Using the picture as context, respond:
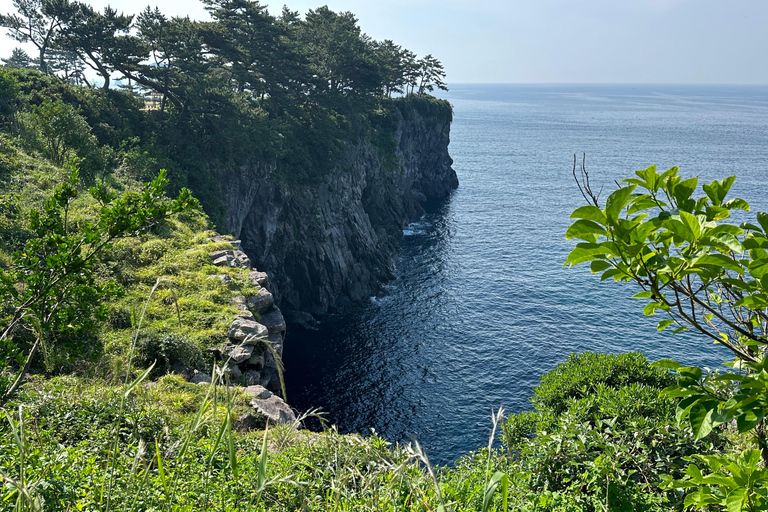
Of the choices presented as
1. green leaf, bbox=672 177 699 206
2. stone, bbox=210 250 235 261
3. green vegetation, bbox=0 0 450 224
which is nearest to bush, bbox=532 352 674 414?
green leaf, bbox=672 177 699 206

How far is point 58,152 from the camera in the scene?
35375mm

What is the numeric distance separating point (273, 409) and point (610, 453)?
12.2 m

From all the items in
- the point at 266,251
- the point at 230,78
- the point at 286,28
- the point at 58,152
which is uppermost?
the point at 286,28

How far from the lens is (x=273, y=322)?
1076 inches

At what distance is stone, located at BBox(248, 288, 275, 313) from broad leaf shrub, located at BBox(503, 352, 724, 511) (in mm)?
15769

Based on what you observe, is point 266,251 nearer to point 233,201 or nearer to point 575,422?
point 233,201

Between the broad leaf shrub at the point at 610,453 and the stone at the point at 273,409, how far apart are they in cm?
846

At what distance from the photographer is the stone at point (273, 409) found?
17.3 metres

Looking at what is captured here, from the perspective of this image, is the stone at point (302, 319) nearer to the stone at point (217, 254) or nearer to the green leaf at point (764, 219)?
the stone at point (217, 254)

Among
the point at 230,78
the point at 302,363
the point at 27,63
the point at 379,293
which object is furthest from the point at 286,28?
the point at 27,63

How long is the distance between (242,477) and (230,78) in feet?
219

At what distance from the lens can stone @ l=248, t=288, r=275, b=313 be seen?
26.3 m

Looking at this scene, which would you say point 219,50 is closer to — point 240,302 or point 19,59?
point 240,302

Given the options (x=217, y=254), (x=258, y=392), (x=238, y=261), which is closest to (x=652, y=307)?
(x=258, y=392)
